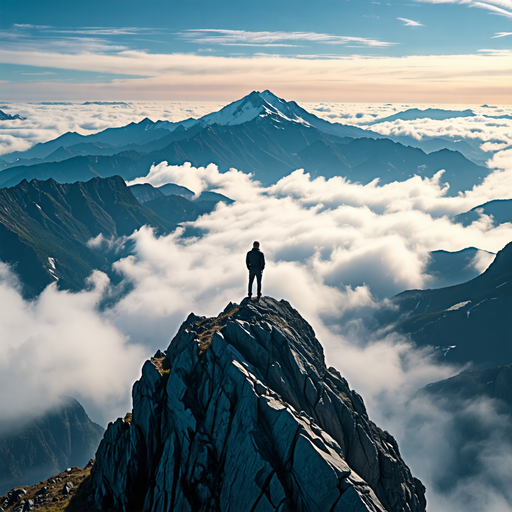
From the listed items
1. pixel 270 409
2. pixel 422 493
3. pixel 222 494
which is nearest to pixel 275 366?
pixel 270 409

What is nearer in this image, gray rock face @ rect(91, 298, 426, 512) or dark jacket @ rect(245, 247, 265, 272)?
gray rock face @ rect(91, 298, 426, 512)

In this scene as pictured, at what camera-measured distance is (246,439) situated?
115ft

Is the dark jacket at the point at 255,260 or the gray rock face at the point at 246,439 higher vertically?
the dark jacket at the point at 255,260

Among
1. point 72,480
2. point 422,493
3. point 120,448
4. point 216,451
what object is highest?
point 216,451

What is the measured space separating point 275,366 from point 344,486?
547 inches

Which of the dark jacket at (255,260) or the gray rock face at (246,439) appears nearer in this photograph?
the gray rock face at (246,439)

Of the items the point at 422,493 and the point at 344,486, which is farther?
the point at 422,493

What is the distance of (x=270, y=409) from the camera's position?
1449 inches

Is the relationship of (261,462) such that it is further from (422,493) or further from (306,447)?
(422,493)

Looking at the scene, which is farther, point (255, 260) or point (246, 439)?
point (255, 260)

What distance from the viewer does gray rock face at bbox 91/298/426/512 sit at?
3281cm

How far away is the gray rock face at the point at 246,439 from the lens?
108 feet

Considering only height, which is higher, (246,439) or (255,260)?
(255,260)

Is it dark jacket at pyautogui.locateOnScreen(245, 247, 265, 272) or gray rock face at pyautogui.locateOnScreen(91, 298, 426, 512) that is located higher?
dark jacket at pyautogui.locateOnScreen(245, 247, 265, 272)
